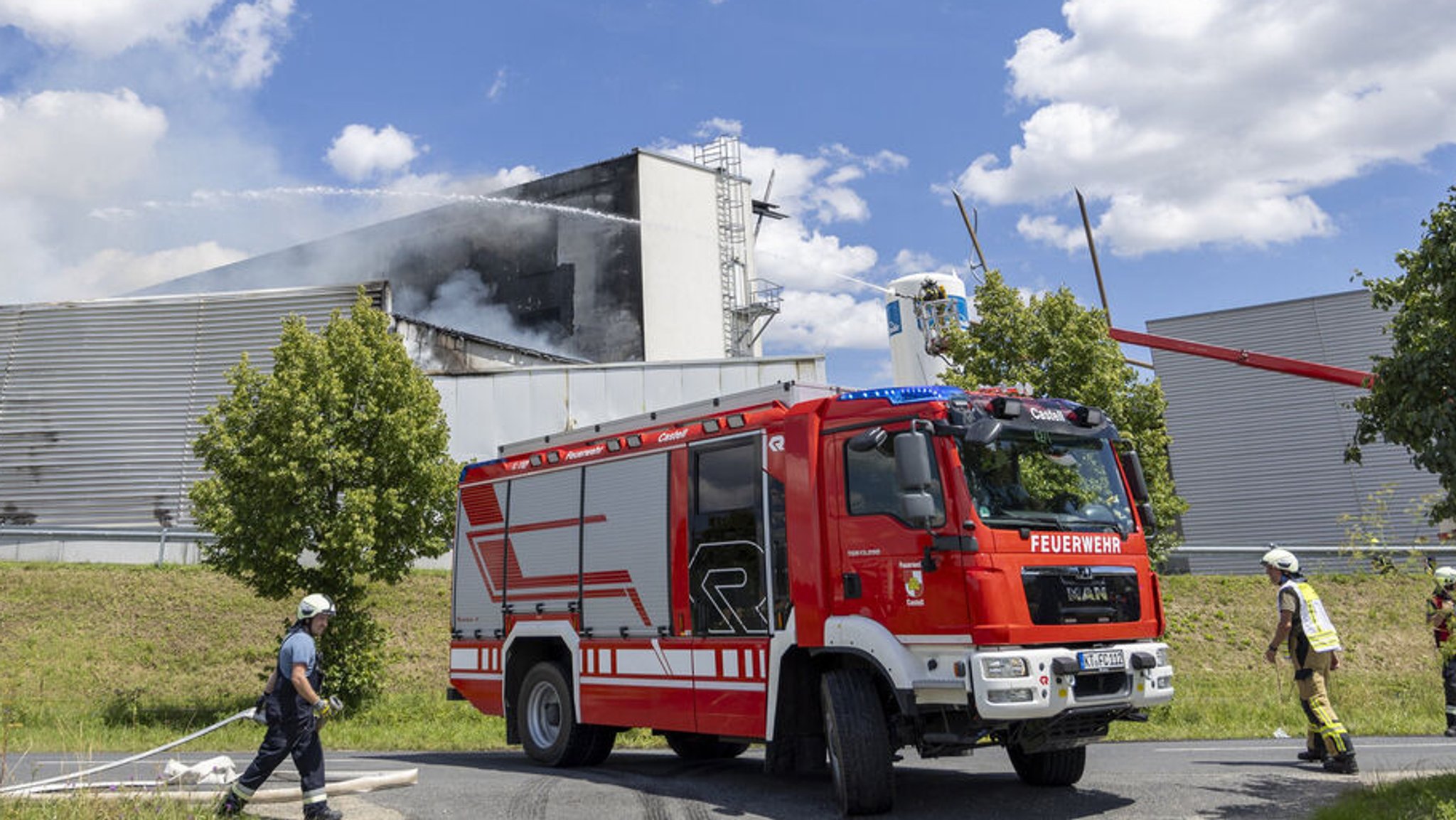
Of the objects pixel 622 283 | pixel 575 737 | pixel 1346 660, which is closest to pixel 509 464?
→ pixel 575 737

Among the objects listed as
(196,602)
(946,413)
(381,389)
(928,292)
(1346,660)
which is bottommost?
(1346,660)

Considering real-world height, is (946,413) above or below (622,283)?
below

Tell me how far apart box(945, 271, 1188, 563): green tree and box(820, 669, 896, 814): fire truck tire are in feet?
25.4

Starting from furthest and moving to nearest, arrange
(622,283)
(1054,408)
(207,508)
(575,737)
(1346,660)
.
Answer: (622,283) < (1346,660) < (207,508) < (575,737) < (1054,408)

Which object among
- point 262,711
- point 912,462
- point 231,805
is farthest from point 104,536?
point 912,462

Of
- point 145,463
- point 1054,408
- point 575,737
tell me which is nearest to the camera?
point 1054,408

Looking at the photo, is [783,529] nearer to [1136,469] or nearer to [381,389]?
[1136,469]

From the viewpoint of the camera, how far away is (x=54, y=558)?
27531 millimetres

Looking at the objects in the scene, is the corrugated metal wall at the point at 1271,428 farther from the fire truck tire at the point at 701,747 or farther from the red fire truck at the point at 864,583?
the red fire truck at the point at 864,583

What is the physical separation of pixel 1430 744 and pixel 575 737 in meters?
8.43

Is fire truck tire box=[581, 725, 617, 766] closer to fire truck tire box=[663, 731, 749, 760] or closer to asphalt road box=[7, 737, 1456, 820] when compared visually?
asphalt road box=[7, 737, 1456, 820]

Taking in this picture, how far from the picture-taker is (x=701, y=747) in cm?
1112

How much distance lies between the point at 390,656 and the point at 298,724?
1355 cm

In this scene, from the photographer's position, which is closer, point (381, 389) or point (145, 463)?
point (381, 389)
